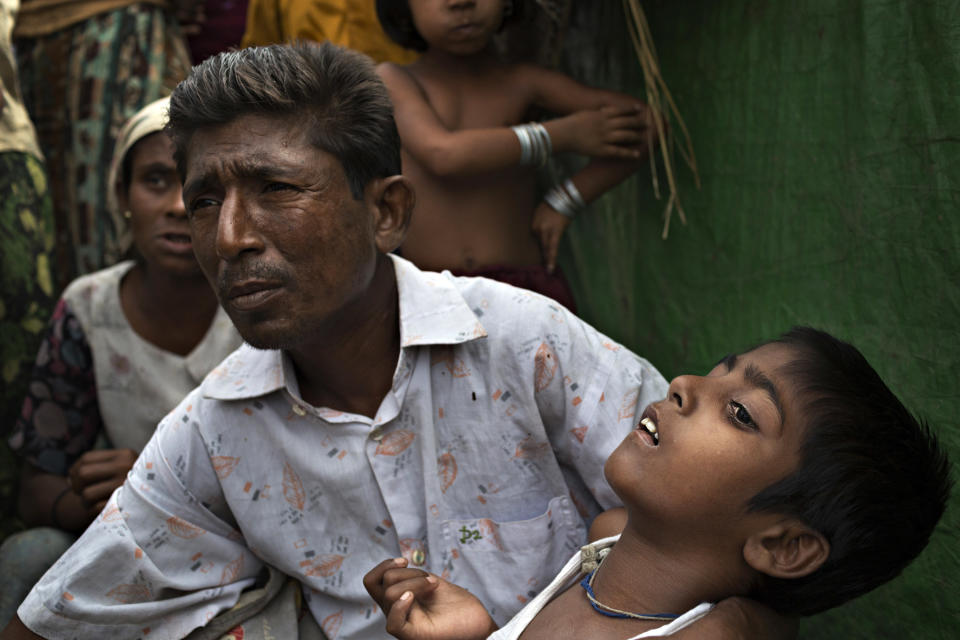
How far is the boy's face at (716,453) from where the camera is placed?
60.8 inches

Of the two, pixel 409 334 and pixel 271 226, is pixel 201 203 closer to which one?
pixel 271 226

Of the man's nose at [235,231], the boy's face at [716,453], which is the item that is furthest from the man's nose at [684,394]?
the man's nose at [235,231]

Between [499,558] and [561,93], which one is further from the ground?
[561,93]

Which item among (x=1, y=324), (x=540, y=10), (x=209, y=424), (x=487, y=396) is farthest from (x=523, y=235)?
(x=1, y=324)

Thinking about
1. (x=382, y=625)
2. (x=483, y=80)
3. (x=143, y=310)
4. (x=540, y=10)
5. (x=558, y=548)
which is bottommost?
(x=382, y=625)

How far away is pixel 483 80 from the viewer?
3064 mm

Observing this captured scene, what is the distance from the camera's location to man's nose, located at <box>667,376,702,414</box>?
5.32 feet

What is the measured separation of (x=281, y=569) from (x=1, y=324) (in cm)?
148

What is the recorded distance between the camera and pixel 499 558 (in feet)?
6.68

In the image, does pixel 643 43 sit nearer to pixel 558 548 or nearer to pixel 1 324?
pixel 558 548

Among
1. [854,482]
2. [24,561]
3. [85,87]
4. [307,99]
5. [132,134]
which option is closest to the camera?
[854,482]

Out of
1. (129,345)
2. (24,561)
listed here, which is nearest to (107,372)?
(129,345)

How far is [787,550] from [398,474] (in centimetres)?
82

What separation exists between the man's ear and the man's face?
0.12 metres
